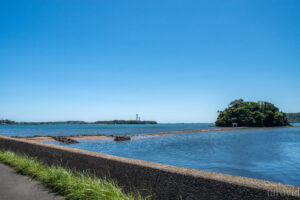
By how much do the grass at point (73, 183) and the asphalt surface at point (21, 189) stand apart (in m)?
0.15

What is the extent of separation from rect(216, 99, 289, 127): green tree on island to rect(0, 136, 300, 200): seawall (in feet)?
350

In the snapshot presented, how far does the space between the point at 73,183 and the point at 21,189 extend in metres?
1.27

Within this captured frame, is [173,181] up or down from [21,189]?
up

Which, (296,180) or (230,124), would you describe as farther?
(230,124)

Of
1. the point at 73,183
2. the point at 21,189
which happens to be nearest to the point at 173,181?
the point at 73,183

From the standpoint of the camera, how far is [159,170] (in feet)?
10.3

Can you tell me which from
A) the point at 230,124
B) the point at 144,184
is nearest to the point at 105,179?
the point at 144,184

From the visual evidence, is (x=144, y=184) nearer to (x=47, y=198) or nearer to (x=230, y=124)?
(x=47, y=198)

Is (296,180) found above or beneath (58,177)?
Result: beneath

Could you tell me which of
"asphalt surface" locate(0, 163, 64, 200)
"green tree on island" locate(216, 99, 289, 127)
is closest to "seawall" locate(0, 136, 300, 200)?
"asphalt surface" locate(0, 163, 64, 200)

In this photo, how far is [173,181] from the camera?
9.61ft

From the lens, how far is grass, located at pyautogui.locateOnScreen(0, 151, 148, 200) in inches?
133

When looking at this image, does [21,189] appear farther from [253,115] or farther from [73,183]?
[253,115]

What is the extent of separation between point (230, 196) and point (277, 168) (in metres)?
10.7
